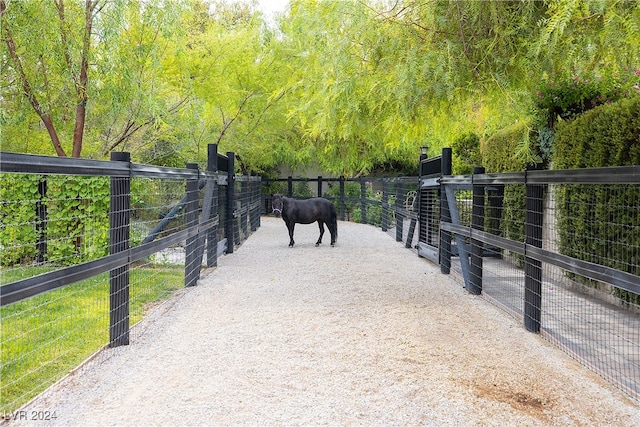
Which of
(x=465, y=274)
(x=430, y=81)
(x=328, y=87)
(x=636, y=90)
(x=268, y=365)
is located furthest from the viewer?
(x=465, y=274)

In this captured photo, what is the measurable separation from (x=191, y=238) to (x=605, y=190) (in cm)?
460

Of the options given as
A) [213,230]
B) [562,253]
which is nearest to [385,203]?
[213,230]

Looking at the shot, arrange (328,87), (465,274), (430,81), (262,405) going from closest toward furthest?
(262,405) < (430,81) < (328,87) < (465,274)

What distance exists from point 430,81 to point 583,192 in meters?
2.50

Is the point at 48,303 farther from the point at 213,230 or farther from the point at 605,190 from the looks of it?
the point at 605,190

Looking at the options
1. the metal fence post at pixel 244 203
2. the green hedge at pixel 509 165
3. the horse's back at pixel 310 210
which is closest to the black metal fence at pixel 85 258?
the metal fence post at pixel 244 203

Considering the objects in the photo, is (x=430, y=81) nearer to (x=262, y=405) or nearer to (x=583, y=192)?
(x=583, y=192)

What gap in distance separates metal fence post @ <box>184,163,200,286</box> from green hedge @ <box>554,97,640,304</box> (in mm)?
4051

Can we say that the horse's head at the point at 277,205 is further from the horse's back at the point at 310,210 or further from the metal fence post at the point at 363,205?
the metal fence post at the point at 363,205

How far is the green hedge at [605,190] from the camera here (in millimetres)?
5250

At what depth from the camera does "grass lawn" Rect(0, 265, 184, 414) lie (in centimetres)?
344

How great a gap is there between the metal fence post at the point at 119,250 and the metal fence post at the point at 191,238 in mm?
2405

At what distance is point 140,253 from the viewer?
14.8 ft

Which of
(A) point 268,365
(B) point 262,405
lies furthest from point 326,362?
(B) point 262,405
